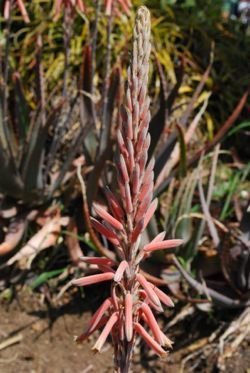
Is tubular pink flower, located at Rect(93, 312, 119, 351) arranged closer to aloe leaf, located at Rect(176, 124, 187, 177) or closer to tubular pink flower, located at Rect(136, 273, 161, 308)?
tubular pink flower, located at Rect(136, 273, 161, 308)

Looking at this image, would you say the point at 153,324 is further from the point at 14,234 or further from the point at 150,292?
the point at 14,234

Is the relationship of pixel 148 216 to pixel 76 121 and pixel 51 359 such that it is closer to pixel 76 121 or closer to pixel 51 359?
pixel 51 359

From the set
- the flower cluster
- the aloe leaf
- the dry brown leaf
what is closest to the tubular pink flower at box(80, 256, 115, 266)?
the flower cluster

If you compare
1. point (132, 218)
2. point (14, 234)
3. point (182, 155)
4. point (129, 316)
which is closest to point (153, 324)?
point (129, 316)

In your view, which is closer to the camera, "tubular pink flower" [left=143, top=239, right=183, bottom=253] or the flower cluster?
the flower cluster

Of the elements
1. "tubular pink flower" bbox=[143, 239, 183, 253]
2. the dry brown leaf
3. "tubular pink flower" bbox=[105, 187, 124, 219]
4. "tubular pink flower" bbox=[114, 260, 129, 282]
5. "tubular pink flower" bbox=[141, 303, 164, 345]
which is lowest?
the dry brown leaf

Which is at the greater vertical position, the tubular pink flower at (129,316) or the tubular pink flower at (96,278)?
the tubular pink flower at (96,278)

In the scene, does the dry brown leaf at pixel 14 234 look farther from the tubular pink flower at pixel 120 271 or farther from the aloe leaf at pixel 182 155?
the tubular pink flower at pixel 120 271

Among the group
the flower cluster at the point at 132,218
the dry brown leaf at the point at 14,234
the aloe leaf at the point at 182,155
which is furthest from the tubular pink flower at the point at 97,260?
the dry brown leaf at the point at 14,234
